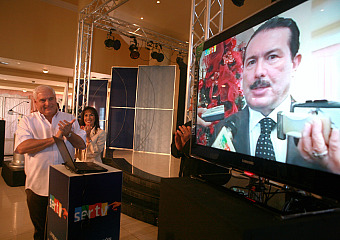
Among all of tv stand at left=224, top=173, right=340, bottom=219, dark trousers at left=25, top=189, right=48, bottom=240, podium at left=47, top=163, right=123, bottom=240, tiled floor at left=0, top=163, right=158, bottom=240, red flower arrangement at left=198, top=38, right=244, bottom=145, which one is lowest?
tiled floor at left=0, top=163, right=158, bottom=240

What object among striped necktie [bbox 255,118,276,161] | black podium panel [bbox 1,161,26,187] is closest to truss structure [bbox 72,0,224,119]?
black podium panel [bbox 1,161,26,187]

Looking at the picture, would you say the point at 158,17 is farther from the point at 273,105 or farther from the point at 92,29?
the point at 273,105

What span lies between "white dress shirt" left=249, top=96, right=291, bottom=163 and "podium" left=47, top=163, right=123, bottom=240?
104cm

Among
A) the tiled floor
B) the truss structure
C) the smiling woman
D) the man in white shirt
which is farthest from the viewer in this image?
the truss structure

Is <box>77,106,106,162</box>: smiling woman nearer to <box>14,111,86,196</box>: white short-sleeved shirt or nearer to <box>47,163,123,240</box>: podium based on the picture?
<box>14,111,86,196</box>: white short-sleeved shirt

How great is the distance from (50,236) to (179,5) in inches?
277

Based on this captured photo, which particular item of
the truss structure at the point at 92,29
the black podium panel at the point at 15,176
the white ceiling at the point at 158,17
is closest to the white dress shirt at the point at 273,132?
the truss structure at the point at 92,29

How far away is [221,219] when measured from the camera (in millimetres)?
858

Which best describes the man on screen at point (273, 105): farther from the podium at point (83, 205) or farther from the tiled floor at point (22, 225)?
the tiled floor at point (22, 225)

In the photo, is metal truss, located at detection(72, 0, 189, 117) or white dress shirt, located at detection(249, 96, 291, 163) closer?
white dress shirt, located at detection(249, 96, 291, 163)

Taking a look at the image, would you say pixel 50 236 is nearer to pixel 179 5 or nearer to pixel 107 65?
pixel 179 5

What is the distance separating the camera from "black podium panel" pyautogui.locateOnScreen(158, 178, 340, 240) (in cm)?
79

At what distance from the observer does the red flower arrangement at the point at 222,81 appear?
1296 millimetres

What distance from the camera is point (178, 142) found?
204 cm
